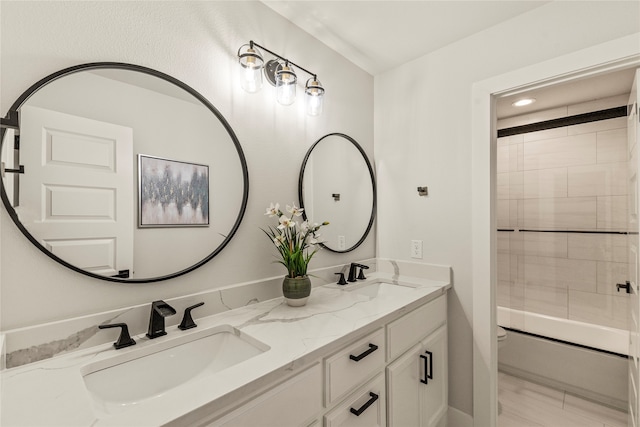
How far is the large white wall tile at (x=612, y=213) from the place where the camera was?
2.58 metres

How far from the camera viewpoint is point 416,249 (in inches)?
79.7

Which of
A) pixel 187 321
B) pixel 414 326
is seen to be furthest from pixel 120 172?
pixel 414 326

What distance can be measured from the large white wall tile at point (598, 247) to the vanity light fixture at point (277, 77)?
2.73m

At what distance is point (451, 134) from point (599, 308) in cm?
228

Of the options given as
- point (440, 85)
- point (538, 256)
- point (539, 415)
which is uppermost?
point (440, 85)

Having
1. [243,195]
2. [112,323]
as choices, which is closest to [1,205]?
[112,323]

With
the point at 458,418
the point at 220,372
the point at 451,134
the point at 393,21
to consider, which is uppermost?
the point at 393,21

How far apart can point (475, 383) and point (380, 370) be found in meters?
0.86

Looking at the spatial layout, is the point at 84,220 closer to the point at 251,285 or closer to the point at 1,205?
the point at 1,205

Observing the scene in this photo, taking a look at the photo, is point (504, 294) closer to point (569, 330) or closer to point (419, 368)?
point (569, 330)

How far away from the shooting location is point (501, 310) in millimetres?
3072

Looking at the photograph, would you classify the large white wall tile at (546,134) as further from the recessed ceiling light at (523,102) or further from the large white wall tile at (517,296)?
the large white wall tile at (517,296)

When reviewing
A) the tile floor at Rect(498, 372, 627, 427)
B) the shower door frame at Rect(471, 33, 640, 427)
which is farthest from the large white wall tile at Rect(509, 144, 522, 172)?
the tile floor at Rect(498, 372, 627, 427)

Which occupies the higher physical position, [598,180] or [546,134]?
[546,134]
